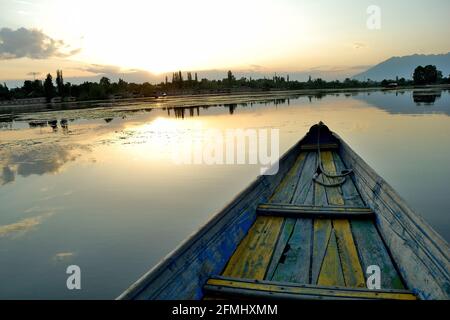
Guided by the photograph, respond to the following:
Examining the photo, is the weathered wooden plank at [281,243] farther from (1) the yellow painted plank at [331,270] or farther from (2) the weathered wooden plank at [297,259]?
(1) the yellow painted plank at [331,270]


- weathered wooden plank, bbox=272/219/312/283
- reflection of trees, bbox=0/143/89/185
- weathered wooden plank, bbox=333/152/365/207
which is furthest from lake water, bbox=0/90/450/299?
weathered wooden plank, bbox=272/219/312/283

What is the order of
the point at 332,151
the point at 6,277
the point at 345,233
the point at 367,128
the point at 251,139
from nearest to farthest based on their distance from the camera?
the point at 345,233 < the point at 6,277 < the point at 332,151 < the point at 251,139 < the point at 367,128

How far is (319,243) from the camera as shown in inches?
159

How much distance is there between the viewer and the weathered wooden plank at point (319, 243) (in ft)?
11.2

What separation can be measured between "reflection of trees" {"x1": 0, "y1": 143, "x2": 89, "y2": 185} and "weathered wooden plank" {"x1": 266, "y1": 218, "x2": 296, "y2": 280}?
9.87 m

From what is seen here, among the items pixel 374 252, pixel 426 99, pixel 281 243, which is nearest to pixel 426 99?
pixel 426 99

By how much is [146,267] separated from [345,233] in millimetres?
3215

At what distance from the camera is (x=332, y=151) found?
10375 mm

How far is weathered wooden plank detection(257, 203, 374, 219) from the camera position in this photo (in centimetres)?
473

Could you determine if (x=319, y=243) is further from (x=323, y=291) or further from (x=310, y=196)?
(x=310, y=196)

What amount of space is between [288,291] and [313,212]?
210 centimetres

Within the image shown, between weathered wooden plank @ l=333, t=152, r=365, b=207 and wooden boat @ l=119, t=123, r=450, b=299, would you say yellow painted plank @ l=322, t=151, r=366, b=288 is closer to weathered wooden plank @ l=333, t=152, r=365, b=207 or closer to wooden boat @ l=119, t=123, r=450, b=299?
wooden boat @ l=119, t=123, r=450, b=299
